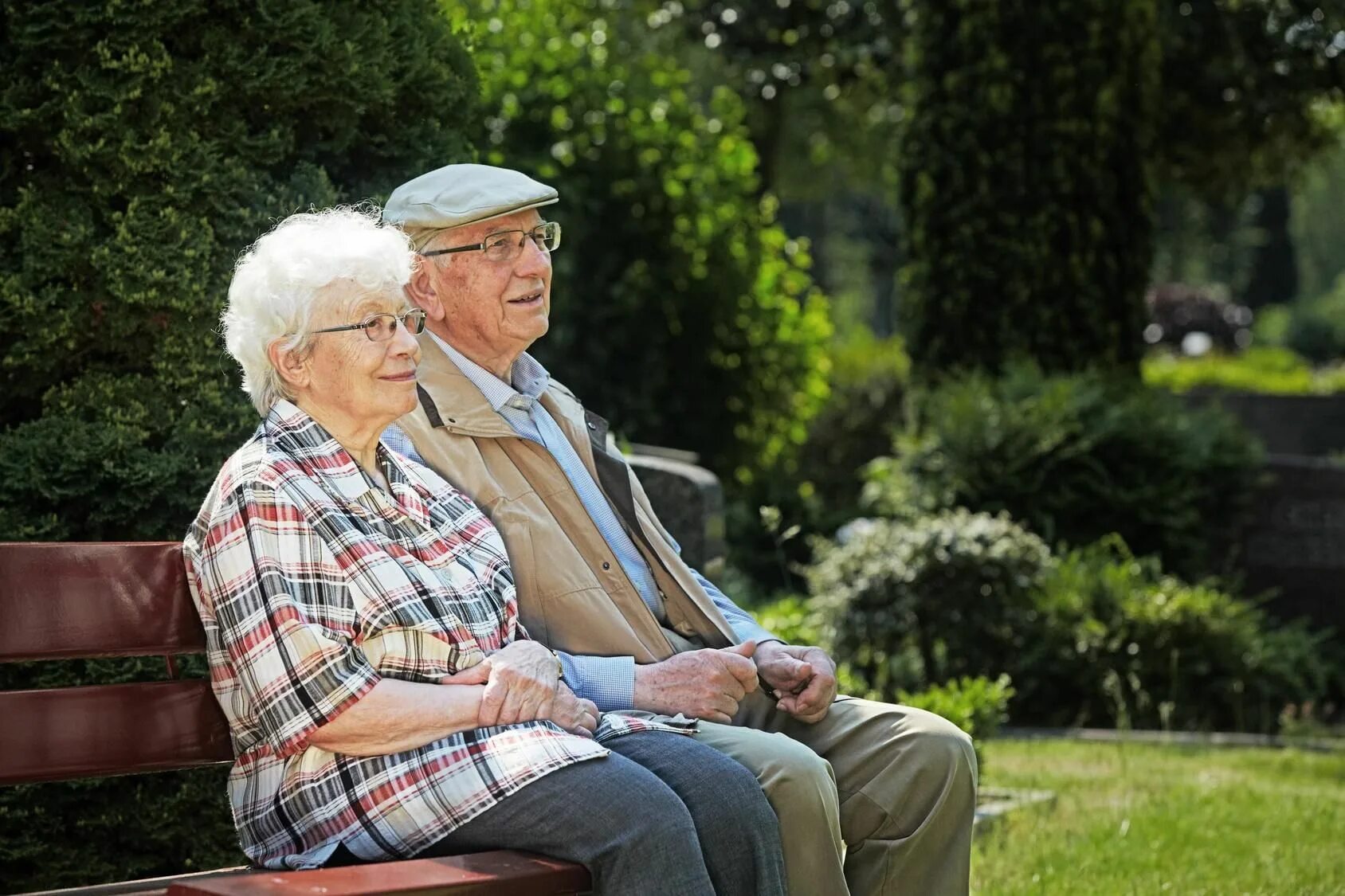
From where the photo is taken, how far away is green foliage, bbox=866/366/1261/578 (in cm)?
954

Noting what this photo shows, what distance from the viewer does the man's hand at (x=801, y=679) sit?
11.9 feet

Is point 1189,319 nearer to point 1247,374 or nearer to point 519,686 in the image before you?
point 1247,374

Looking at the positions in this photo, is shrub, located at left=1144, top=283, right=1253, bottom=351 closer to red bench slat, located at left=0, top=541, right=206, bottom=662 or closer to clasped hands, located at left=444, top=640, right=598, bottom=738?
clasped hands, located at left=444, top=640, right=598, bottom=738

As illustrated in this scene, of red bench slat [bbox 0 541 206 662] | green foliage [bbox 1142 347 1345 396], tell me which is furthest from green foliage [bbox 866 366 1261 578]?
green foliage [bbox 1142 347 1345 396]

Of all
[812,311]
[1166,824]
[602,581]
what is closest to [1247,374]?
[812,311]

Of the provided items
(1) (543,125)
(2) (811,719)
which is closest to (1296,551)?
(1) (543,125)

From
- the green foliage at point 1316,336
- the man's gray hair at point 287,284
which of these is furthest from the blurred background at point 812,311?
the green foliage at point 1316,336

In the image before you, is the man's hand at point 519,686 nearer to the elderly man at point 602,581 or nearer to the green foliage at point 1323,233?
the elderly man at point 602,581

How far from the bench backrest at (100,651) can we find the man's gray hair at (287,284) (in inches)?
13.5

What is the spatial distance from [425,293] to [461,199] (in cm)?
22

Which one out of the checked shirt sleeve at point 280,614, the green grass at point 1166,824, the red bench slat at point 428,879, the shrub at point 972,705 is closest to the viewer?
the red bench slat at point 428,879

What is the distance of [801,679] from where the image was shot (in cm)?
363

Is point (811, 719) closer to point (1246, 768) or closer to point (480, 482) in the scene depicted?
point (480, 482)

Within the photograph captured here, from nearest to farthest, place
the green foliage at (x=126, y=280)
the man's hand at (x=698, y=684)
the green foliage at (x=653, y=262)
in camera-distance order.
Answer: the man's hand at (x=698, y=684), the green foliage at (x=126, y=280), the green foliage at (x=653, y=262)
